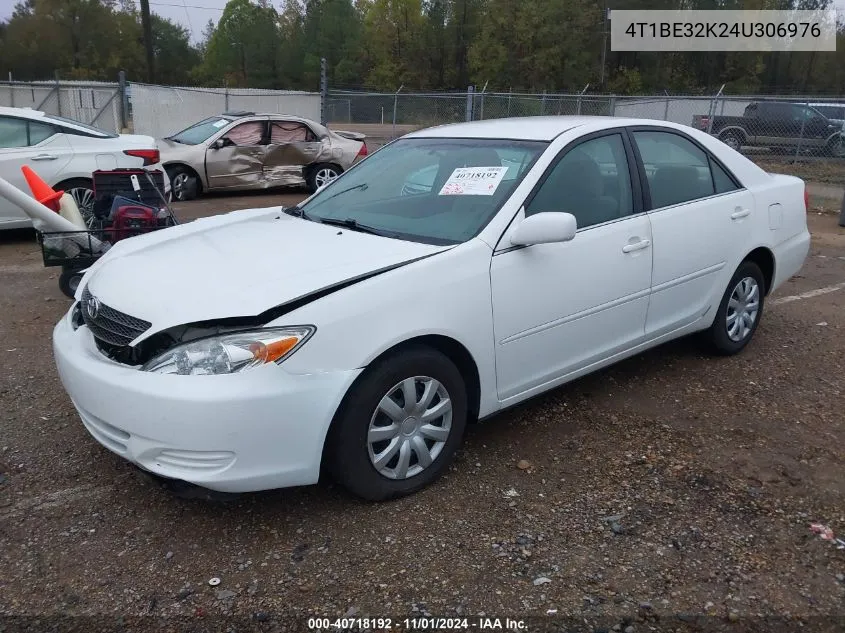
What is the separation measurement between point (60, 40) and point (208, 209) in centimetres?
6409

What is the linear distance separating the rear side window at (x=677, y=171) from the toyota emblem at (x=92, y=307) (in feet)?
9.57

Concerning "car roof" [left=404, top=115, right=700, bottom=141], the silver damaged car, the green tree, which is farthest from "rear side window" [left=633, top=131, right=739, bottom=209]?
the green tree

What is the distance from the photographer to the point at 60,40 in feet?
211

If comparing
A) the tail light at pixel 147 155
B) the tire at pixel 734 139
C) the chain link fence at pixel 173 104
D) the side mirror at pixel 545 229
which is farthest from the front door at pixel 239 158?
the tire at pixel 734 139

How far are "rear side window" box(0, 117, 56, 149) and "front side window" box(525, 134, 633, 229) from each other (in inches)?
270

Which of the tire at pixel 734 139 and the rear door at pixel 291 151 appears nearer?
the rear door at pixel 291 151

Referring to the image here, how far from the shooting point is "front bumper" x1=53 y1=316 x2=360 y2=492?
2.68 meters

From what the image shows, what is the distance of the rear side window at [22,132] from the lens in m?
8.21

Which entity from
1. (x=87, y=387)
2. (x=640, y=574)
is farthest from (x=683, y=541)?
(x=87, y=387)

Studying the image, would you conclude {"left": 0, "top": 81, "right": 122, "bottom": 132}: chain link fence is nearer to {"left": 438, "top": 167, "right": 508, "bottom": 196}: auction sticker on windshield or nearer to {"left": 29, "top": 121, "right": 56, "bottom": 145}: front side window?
{"left": 29, "top": 121, "right": 56, "bottom": 145}: front side window

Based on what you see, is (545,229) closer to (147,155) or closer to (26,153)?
(147,155)

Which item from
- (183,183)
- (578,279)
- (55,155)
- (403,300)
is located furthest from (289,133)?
(403,300)

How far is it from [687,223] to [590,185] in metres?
0.77

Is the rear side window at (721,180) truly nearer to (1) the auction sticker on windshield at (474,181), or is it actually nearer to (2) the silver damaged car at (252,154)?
(1) the auction sticker on windshield at (474,181)
